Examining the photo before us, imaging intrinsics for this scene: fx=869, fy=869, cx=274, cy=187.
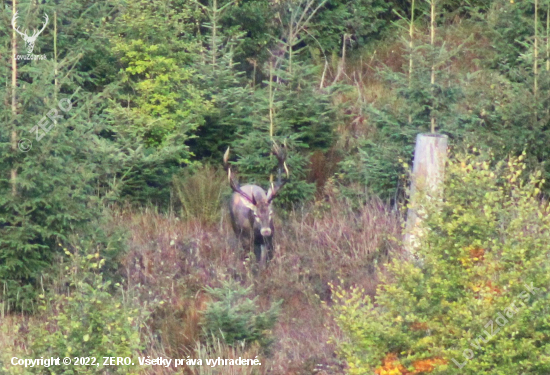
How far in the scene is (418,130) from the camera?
39.0 feet

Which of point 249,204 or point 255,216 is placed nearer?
point 255,216

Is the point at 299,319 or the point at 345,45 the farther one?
the point at 345,45

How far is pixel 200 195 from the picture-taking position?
13.0 m

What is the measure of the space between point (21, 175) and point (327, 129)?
18.9 feet

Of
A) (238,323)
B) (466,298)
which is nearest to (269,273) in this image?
(238,323)

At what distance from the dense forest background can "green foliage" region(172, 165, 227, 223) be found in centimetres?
3

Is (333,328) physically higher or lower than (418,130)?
lower

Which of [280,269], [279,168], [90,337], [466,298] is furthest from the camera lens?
[279,168]

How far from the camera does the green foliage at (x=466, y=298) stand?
19.1 ft

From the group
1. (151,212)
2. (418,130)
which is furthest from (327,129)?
(151,212)

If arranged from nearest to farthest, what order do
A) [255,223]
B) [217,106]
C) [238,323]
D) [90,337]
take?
[90,337], [238,323], [255,223], [217,106]

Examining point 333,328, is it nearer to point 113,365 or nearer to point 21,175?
point 113,365

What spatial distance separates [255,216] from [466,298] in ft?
17.8

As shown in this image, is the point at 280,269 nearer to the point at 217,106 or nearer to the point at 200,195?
the point at 200,195
